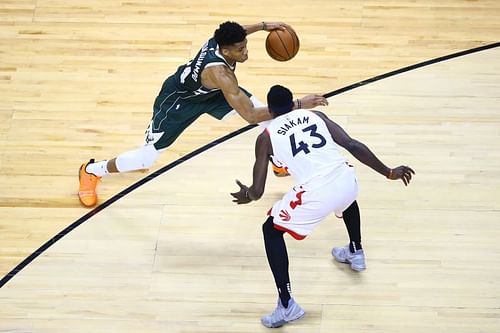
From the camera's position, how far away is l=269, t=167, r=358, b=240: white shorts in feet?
17.3

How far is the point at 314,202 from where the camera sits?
5293mm

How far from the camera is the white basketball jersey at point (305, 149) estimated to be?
527 centimetres

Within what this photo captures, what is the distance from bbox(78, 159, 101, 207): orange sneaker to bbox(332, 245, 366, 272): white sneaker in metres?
1.66

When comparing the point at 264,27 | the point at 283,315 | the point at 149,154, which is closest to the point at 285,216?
the point at 283,315

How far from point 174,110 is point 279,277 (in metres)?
1.27

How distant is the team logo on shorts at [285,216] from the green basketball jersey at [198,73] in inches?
38.9

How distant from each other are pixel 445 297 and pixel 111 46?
326 centimetres

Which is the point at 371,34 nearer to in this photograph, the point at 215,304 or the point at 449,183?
the point at 449,183

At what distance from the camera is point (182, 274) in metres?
6.05

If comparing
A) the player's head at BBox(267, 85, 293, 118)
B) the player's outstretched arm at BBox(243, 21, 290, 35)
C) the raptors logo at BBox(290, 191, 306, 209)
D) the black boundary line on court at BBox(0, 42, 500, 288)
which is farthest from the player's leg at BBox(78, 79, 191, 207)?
the raptors logo at BBox(290, 191, 306, 209)

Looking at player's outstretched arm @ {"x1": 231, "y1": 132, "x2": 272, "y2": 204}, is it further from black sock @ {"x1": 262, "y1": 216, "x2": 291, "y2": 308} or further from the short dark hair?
the short dark hair

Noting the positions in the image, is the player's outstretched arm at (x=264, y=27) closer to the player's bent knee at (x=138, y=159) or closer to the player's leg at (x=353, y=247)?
the player's bent knee at (x=138, y=159)

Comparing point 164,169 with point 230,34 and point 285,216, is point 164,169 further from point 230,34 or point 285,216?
point 285,216

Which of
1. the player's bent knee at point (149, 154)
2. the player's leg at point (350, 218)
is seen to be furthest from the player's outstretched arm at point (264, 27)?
the player's leg at point (350, 218)
